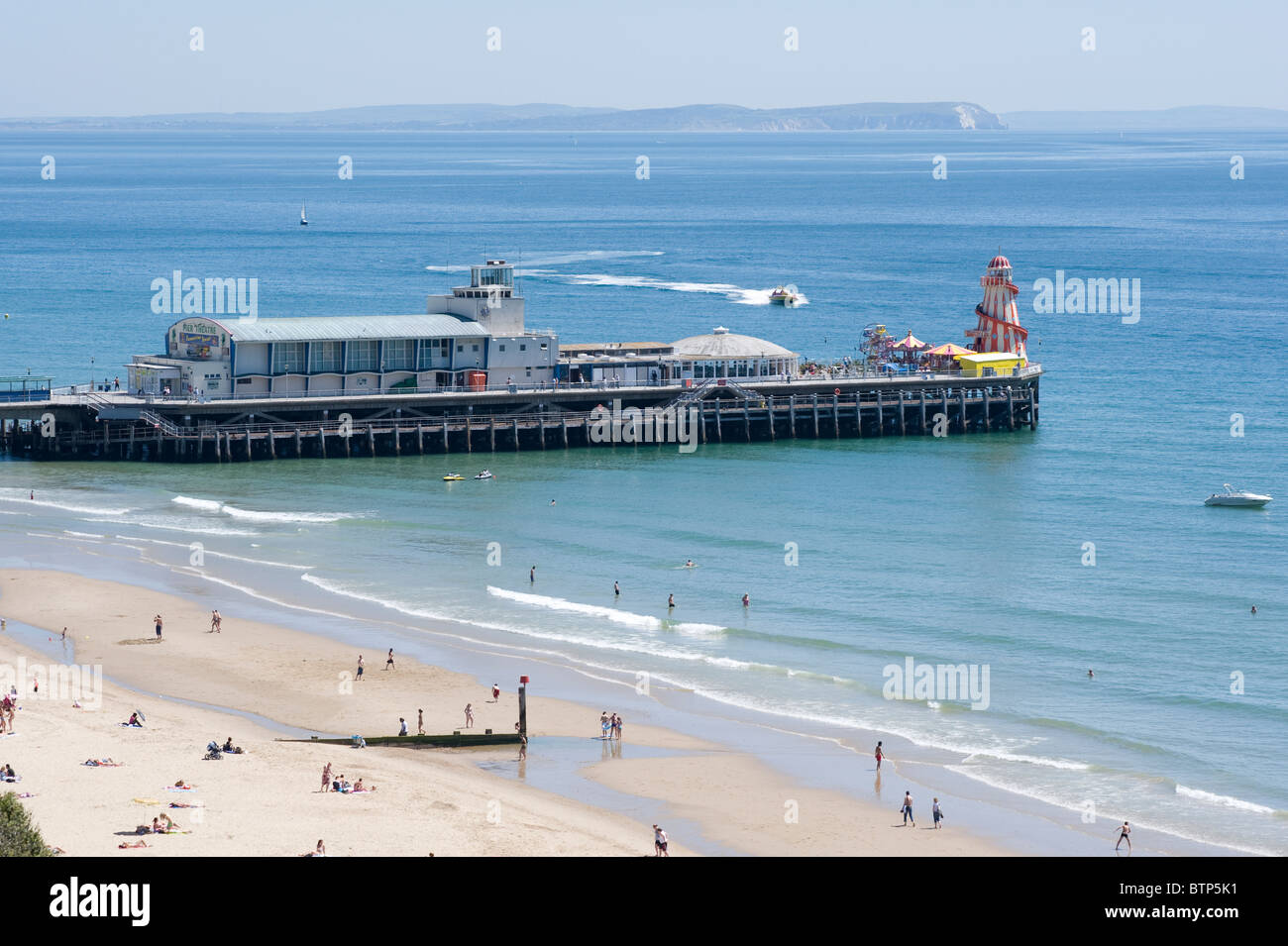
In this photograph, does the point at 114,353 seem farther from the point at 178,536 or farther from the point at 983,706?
the point at 983,706

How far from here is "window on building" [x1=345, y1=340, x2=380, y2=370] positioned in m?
86.1

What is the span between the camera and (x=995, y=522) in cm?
7388

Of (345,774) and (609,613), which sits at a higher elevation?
(609,613)

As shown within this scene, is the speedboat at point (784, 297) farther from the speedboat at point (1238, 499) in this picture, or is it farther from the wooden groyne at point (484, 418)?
the speedboat at point (1238, 499)

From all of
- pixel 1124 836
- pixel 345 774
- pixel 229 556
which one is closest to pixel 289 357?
pixel 229 556

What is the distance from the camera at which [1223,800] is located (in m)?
40.9

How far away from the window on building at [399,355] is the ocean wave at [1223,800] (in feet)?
176

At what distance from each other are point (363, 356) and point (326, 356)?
1.87 meters

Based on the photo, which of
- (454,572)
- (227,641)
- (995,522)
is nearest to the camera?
(227,641)

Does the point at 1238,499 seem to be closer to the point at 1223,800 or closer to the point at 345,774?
the point at 1223,800

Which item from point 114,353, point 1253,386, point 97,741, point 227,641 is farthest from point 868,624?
point 114,353

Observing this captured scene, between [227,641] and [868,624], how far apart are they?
20.6 meters

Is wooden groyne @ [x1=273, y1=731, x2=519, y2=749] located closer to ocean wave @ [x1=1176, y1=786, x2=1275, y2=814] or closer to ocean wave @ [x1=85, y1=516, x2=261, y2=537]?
ocean wave @ [x1=1176, y1=786, x2=1275, y2=814]

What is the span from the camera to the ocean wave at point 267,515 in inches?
2857
